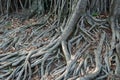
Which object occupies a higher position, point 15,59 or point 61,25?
point 61,25

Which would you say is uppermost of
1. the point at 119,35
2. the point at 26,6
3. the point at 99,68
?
the point at 26,6

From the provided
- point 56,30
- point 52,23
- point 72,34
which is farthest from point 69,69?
point 52,23

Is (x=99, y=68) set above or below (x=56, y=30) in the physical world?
below

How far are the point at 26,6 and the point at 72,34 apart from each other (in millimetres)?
2700

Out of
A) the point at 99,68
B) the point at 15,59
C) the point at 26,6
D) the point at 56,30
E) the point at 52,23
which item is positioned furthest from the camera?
the point at 26,6

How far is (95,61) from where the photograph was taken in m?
5.68

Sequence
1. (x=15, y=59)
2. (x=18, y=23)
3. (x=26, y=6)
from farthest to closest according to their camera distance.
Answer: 1. (x=26, y=6)
2. (x=18, y=23)
3. (x=15, y=59)

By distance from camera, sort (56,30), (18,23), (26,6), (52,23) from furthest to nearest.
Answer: (26,6), (18,23), (52,23), (56,30)

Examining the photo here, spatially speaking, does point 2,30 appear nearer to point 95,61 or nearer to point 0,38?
point 0,38

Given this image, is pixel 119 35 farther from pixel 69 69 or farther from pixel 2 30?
pixel 2 30

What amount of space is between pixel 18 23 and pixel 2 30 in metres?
0.51

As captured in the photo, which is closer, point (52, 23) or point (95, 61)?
point (95, 61)

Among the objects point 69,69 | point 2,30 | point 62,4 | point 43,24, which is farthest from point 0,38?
point 69,69

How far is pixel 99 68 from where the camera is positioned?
5.46 meters
